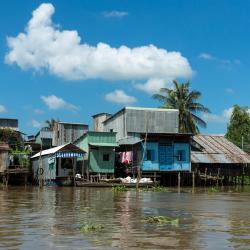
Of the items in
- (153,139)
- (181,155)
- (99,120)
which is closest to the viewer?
(153,139)

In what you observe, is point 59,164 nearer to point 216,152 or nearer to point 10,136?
point 10,136

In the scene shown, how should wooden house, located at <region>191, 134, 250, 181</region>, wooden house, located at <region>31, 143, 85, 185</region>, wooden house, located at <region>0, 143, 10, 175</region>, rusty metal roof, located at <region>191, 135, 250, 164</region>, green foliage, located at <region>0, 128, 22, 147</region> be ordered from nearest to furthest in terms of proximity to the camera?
wooden house, located at <region>31, 143, 85, 185</region>
wooden house, located at <region>0, 143, 10, 175</region>
wooden house, located at <region>191, 134, 250, 181</region>
rusty metal roof, located at <region>191, 135, 250, 164</region>
green foliage, located at <region>0, 128, 22, 147</region>

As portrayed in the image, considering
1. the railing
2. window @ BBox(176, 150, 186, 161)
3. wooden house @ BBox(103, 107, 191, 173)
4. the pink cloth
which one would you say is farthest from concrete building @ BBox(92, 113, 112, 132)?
the railing

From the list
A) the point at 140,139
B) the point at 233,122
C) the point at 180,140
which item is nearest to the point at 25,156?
the point at 140,139

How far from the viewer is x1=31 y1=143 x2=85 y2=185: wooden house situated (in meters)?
39.7

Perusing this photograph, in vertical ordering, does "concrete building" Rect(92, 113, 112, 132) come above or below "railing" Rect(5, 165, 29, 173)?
above

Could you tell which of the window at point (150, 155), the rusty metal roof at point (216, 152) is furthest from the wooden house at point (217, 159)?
the window at point (150, 155)

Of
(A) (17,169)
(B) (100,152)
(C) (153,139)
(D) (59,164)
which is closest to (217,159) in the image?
(C) (153,139)

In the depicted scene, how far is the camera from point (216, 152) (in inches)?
1885

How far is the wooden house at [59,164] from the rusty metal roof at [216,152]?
1126 cm

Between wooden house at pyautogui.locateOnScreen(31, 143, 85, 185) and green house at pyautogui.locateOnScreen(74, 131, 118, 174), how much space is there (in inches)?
→ 54.5

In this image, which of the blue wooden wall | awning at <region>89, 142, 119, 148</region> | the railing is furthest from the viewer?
the blue wooden wall

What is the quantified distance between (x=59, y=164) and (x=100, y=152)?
3636mm

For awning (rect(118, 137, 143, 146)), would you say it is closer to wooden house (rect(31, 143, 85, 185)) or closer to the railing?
A: wooden house (rect(31, 143, 85, 185))
